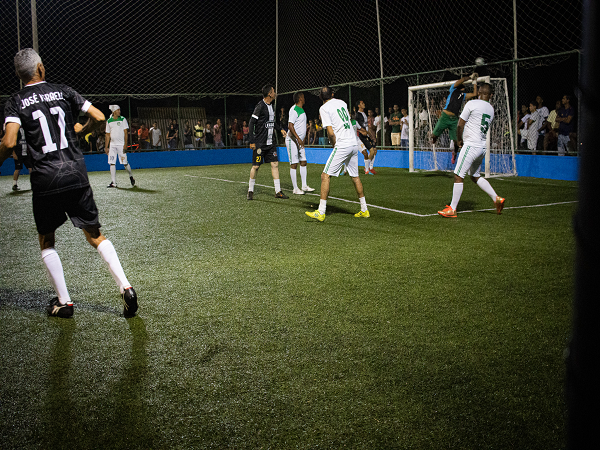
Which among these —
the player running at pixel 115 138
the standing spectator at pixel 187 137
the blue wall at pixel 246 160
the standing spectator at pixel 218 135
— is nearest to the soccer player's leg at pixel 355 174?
the blue wall at pixel 246 160

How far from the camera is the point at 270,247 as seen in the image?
6.57m

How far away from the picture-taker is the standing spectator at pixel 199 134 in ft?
77.3

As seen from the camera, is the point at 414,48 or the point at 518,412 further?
the point at 414,48

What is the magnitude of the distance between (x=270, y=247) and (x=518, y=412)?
13.9 ft

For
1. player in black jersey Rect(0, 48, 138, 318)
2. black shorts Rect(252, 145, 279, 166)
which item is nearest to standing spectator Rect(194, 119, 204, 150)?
black shorts Rect(252, 145, 279, 166)

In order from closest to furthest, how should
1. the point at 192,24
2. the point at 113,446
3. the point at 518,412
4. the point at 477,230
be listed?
the point at 113,446 → the point at 518,412 → the point at 477,230 → the point at 192,24

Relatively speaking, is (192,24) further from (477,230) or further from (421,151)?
(477,230)

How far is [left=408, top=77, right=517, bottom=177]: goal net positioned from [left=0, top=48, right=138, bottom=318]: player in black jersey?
12.3 meters

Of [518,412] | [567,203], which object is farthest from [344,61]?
[518,412]

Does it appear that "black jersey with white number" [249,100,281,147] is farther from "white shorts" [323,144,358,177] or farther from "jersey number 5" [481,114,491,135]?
"jersey number 5" [481,114,491,135]

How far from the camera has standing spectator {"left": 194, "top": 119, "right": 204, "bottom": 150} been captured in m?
23.5

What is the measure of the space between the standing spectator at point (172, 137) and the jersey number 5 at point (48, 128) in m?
19.4

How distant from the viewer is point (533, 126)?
48.6 ft

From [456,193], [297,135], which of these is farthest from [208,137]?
[456,193]
